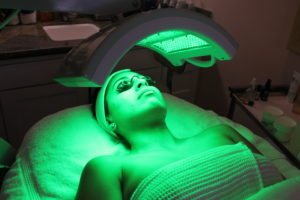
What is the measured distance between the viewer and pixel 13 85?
186 centimetres

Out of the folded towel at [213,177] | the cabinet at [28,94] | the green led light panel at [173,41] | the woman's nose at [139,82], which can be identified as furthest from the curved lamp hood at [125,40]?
the cabinet at [28,94]

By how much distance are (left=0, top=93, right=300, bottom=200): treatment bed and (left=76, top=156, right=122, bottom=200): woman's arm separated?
6.6 inches

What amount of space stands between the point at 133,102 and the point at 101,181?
383mm

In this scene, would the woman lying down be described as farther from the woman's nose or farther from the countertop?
the countertop

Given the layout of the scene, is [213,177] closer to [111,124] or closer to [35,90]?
[111,124]

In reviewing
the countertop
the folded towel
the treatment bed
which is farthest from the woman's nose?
the countertop

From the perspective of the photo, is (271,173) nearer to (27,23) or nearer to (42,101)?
(42,101)

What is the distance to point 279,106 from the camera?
1.82 meters

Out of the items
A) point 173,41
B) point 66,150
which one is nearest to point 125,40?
point 173,41

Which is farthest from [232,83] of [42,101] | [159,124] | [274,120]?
[42,101]

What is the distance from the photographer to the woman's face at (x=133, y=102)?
1319 millimetres

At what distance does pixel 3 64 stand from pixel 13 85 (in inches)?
6.1

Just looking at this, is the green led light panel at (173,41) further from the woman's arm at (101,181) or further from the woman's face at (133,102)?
the woman's arm at (101,181)

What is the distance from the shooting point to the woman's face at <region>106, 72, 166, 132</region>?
51.9 inches
